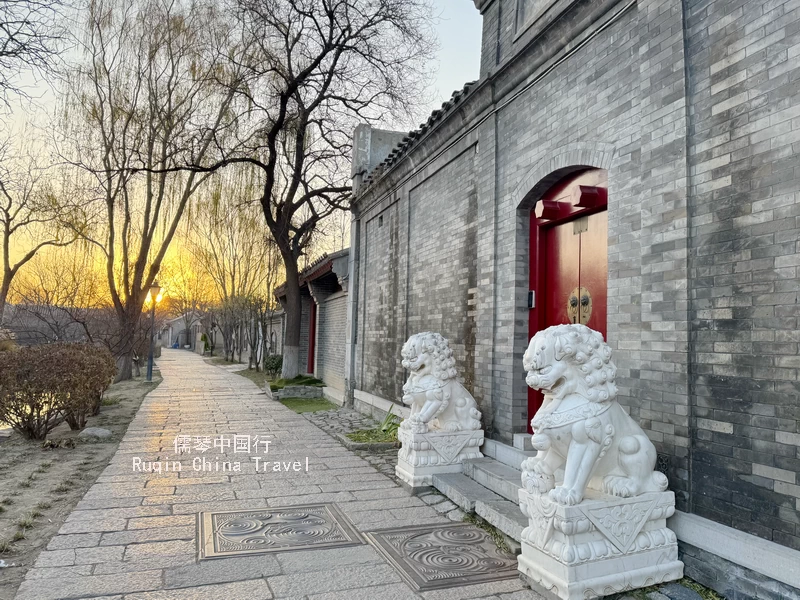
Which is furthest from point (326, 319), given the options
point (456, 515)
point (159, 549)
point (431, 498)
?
point (159, 549)

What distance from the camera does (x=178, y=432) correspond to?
8.43m

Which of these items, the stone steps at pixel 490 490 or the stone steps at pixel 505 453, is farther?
the stone steps at pixel 505 453

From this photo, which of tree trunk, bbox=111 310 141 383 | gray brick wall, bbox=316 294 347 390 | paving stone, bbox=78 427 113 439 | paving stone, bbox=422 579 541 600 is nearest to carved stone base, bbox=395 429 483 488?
paving stone, bbox=422 579 541 600

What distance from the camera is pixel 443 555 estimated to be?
3.75m

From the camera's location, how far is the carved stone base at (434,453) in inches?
208

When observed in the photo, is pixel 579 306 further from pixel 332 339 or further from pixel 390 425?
pixel 332 339

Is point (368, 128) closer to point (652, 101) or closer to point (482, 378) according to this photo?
point (482, 378)

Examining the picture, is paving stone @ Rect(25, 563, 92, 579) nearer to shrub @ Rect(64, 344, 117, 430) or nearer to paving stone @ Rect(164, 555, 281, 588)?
paving stone @ Rect(164, 555, 281, 588)

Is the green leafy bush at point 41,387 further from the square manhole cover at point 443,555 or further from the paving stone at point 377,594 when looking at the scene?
the paving stone at point 377,594

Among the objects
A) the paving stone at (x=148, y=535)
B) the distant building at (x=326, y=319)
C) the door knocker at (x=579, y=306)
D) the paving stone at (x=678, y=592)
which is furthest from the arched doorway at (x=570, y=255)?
the distant building at (x=326, y=319)

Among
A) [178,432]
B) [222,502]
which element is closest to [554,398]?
[222,502]

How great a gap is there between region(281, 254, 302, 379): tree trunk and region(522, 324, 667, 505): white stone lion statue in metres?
12.2

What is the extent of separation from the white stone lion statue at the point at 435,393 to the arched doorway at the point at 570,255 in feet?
2.23

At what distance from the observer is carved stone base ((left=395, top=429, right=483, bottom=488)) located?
5277 mm
